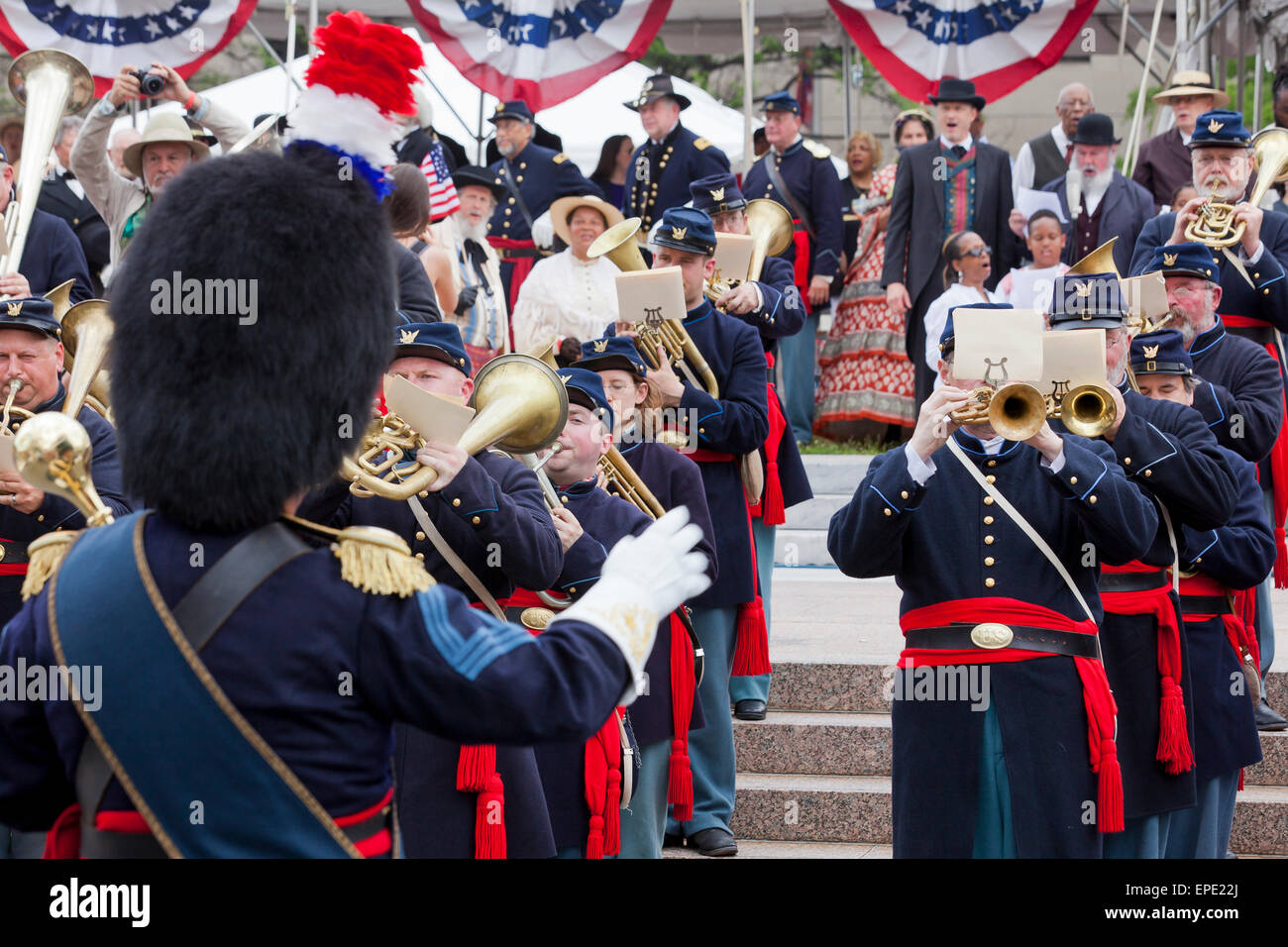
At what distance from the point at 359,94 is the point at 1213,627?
12.7 ft

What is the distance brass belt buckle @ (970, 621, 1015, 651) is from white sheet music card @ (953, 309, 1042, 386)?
643 millimetres

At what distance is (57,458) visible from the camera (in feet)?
8.94

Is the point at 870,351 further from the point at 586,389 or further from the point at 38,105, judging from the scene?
the point at 586,389

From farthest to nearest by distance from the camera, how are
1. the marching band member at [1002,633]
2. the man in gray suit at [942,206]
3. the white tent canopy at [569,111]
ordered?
1. the white tent canopy at [569,111]
2. the man in gray suit at [942,206]
3. the marching band member at [1002,633]

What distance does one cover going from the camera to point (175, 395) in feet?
8.31

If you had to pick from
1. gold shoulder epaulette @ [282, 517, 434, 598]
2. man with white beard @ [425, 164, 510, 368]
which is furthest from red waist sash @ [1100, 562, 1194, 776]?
man with white beard @ [425, 164, 510, 368]

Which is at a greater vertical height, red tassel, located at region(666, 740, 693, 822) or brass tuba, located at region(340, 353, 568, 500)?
brass tuba, located at region(340, 353, 568, 500)

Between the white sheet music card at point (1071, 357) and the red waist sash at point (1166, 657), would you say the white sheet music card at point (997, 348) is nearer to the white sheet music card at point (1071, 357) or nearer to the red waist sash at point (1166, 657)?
the white sheet music card at point (1071, 357)

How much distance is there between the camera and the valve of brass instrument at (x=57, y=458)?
2.72 m

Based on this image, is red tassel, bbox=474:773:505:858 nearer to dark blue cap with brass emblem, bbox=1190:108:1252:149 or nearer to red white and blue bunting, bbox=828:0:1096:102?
dark blue cap with brass emblem, bbox=1190:108:1252:149

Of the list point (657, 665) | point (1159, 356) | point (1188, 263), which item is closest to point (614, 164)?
point (1188, 263)

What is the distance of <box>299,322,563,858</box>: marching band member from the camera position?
405cm

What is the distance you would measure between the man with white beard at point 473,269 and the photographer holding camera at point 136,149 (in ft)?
Result: 4.51

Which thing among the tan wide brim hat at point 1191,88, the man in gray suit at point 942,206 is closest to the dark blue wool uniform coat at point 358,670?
the man in gray suit at point 942,206
